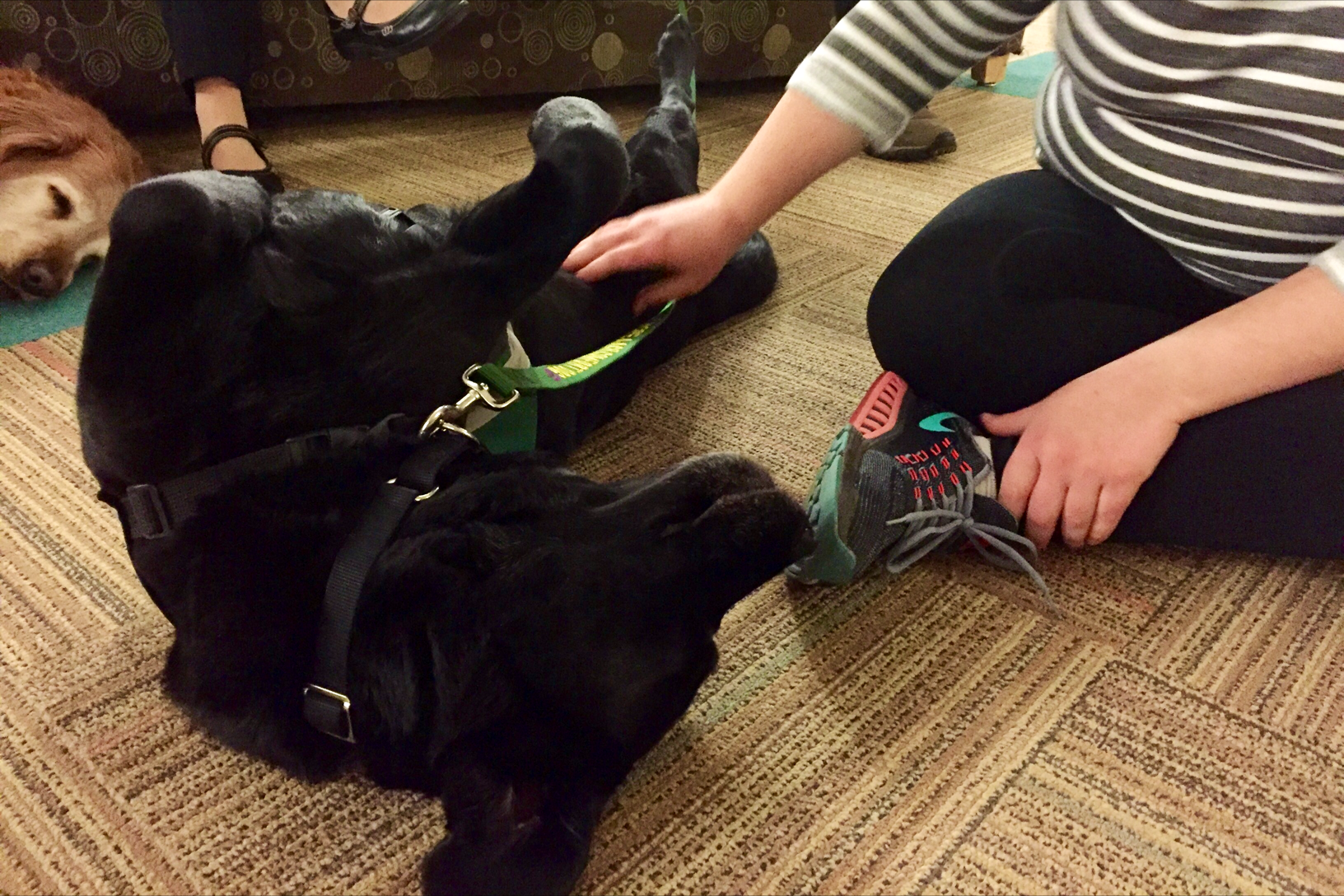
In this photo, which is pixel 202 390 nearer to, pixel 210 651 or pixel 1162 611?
pixel 210 651

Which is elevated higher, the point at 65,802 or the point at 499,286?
the point at 499,286

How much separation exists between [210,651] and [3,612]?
1.21 ft

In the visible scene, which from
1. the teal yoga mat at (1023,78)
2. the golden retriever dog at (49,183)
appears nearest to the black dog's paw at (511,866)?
the golden retriever dog at (49,183)

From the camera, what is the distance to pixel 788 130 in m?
0.88

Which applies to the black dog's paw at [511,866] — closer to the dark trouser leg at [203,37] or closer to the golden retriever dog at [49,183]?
the golden retriever dog at [49,183]

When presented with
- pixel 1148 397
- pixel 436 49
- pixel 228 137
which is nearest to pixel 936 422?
pixel 1148 397

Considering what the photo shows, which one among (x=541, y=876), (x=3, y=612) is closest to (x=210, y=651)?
(x=541, y=876)

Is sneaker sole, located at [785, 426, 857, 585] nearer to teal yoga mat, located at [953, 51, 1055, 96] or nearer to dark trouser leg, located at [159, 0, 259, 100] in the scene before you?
dark trouser leg, located at [159, 0, 259, 100]

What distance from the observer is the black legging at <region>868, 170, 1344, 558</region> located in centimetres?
76

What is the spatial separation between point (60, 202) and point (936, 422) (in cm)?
136

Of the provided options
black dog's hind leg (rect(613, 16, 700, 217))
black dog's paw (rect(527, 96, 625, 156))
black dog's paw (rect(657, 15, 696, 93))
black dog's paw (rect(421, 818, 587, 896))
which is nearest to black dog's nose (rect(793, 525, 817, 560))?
black dog's paw (rect(421, 818, 587, 896))

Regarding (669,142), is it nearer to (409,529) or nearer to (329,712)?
(409,529)

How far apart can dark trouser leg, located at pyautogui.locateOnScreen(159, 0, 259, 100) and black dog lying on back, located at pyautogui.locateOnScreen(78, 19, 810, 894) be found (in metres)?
1.12

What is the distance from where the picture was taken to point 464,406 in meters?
0.65
